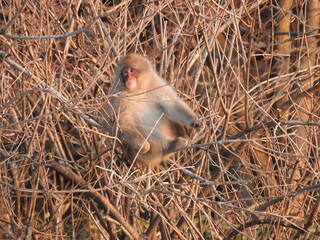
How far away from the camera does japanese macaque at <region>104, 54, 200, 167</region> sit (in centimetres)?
518

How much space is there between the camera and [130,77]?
5.28 meters

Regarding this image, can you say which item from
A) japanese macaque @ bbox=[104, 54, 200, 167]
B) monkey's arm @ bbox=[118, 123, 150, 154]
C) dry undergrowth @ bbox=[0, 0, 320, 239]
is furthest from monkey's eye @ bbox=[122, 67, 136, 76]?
monkey's arm @ bbox=[118, 123, 150, 154]

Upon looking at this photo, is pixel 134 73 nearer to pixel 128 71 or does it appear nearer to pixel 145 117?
pixel 128 71

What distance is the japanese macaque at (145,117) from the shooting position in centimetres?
518

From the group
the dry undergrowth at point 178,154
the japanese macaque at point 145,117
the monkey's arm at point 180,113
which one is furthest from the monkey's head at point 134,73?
the monkey's arm at point 180,113

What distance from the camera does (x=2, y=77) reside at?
4.64m

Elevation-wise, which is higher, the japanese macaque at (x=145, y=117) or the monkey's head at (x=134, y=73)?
the monkey's head at (x=134, y=73)

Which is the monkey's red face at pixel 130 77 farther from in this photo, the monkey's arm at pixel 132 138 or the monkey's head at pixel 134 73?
the monkey's arm at pixel 132 138

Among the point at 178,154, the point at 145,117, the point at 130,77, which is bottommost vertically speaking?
the point at 178,154

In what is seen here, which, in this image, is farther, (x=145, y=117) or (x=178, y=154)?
(x=178, y=154)

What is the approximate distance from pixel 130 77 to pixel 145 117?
1.52 ft

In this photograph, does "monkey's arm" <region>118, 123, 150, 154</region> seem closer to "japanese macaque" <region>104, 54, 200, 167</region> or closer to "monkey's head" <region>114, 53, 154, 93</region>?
"japanese macaque" <region>104, 54, 200, 167</region>

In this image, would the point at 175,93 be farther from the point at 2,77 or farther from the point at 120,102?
the point at 2,77

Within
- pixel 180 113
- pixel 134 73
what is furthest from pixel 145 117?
pixel 134 73
